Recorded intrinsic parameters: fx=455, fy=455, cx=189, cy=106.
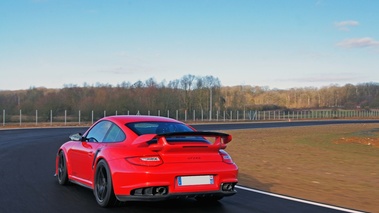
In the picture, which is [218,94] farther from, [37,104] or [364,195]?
[364,195]

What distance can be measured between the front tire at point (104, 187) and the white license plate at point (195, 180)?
1.10 m

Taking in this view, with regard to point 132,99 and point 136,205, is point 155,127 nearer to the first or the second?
point 136,205

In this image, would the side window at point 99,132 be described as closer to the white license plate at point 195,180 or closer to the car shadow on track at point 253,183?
the white license plate at point 195,180

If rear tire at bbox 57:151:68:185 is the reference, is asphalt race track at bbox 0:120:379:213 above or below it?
below

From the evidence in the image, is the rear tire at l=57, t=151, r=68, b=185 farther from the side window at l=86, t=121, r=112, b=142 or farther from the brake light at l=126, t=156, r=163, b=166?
the brake light at l=126, t=156, r=163, b=166

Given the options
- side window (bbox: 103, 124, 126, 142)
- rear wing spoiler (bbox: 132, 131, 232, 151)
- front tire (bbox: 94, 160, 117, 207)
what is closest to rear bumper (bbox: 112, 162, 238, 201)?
front tire (bbox: 94, 160, 117, 207)

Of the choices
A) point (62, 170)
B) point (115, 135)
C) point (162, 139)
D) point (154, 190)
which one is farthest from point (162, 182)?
point (62, 170)

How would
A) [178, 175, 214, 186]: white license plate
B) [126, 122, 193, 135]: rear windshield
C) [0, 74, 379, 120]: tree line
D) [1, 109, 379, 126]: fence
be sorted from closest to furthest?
[178, 175, 214, 186]: white license plate, [126, 122, 193, 135]: rear windshield, [1, 109, 379, 126]: fence, [0, 74, 379, 120]: tree line

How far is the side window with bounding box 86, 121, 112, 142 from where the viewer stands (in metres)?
7.79

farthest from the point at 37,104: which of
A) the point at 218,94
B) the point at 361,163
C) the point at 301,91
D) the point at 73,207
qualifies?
the point at 301,91

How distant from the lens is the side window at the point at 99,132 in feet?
25.5

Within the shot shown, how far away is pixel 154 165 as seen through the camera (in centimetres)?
638

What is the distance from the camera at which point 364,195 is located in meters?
8.70

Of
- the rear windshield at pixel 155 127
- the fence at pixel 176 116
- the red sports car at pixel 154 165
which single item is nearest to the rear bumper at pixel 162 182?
the red sports car at pixel 154 165
